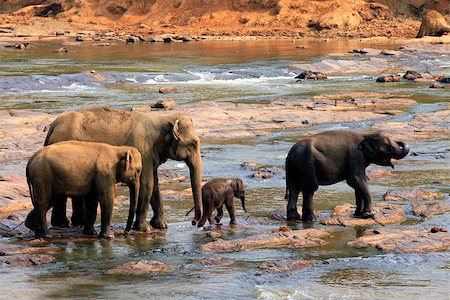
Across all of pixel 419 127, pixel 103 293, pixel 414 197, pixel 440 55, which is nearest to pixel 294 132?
pixel 419 127

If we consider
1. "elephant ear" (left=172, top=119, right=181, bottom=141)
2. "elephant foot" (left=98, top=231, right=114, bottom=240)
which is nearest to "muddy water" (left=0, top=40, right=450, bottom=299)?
"elephant foot" (left=98, top=231, right=114, bottom=240)

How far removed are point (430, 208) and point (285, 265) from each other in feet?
13.7

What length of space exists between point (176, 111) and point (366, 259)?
1624 centimetres

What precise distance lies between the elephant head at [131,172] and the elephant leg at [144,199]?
209 millimetres

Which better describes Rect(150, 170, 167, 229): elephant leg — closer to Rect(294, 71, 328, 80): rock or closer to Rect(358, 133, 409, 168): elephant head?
Rect(358, 133, 409, 168): elephant head

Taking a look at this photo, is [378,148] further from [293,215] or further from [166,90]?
[166,90]

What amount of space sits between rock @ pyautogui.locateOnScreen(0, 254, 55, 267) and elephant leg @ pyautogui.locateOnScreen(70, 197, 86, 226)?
197cm

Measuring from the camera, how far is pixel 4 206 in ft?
49.3

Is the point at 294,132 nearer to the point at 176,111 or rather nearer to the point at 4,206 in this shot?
the point at 176,111

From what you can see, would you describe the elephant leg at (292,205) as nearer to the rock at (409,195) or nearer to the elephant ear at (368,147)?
the elephant ear at (368,147)

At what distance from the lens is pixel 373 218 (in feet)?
47.2

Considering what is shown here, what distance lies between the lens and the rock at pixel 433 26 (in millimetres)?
61219

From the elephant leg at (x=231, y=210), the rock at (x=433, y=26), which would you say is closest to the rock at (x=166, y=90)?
the elephant leg at (x=231, y=210)

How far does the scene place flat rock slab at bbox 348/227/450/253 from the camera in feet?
41.1
